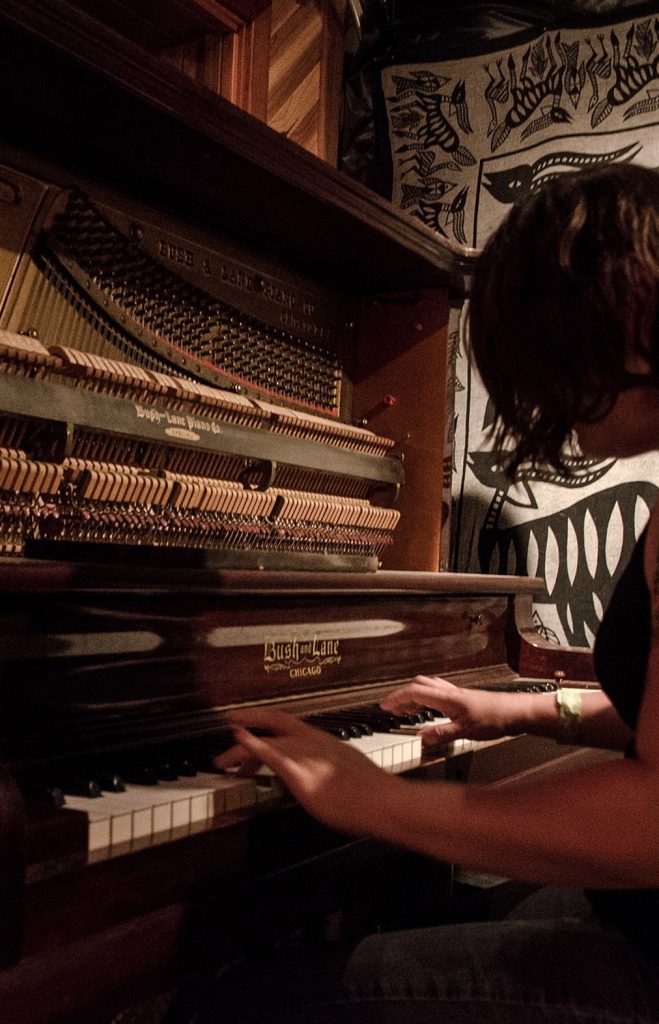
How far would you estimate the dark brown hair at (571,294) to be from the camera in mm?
1066

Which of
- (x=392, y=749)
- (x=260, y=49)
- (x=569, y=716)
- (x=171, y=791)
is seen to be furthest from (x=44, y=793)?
(x=260, y=49)

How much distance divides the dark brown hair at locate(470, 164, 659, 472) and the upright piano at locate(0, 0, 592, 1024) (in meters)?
0.66

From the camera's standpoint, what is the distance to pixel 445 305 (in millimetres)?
2820

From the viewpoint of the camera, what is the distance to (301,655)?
192cm

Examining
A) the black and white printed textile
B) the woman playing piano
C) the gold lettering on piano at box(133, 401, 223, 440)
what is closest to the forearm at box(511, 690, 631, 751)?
the woman playing piano

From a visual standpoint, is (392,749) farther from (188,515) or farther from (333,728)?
(188,515)

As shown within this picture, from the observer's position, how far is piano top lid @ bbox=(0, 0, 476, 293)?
161 cm

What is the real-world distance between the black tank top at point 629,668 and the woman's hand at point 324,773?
335 mm

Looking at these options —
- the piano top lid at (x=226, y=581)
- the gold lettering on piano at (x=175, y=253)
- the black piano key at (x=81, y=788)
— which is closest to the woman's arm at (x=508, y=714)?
the piano top lid at (x=226, y=581)

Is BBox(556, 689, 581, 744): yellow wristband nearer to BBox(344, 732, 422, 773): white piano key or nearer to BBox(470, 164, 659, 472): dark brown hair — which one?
BBox(344, 732, 422, 773): white piano key

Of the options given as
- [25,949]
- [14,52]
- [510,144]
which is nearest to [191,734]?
[25,949]

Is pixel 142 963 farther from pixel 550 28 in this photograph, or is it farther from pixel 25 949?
pixel 550 28

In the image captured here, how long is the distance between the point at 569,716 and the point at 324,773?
2.47 feet

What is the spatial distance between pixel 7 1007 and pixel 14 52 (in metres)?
1.43
